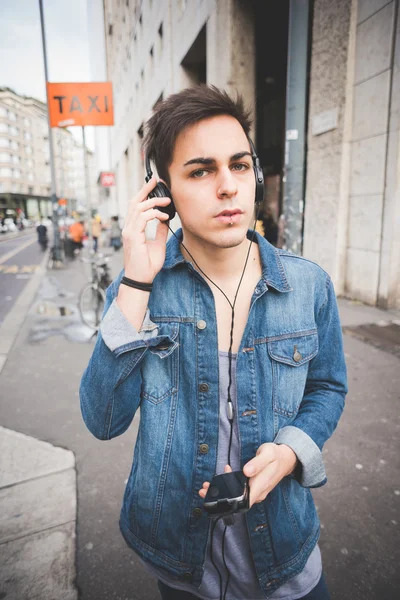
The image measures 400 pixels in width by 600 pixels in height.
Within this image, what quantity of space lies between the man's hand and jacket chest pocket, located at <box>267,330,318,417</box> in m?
0.17

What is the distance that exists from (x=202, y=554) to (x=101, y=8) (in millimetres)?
54119

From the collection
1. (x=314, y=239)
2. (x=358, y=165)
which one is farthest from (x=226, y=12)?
(x=314, y=239)

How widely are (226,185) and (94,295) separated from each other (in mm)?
6222

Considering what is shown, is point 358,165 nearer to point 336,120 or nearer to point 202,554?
point 336,120

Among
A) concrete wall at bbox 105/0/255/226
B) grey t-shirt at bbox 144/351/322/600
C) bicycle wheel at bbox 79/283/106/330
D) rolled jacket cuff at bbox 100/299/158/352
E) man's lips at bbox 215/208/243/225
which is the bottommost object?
bicycle wheel at bbox 79/283/106/330

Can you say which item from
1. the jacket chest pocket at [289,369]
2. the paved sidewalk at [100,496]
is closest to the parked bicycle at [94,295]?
the paved sidewalk at [100,496]

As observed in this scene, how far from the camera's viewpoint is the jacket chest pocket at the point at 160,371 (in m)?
1.26

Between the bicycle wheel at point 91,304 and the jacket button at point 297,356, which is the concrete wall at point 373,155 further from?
the jacket button at point 297,356

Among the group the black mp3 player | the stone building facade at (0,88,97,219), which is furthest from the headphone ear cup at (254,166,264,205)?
the stone building facade at (0,88,97,219)

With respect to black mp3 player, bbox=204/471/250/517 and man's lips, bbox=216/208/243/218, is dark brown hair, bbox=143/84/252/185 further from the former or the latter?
black mp3 player, bbox=204/471/250/517

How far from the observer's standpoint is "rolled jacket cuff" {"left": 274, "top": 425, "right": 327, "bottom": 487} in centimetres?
119

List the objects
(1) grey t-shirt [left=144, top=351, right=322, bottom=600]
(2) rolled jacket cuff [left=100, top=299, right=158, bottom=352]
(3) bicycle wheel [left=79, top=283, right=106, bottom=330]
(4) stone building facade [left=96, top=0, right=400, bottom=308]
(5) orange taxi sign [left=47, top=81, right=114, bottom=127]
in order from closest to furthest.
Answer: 1. (2) rolled jacket cuff [left=100, top=299, right=158, bottom=352]
2. (1) grey t-shirt [left=144, top=351, right=322, bottom=600]
3. (4) stone building facade [left=96, top=0, right=400, bottom=308]
4. (3) bicycle wheel [left=79, top=283, right=106, bottom=330]
5. (5) orange taxi sign [left=47, top=81, right=114, bottom=127]

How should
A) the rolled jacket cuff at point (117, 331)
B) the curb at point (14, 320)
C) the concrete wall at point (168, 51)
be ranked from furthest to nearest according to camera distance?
1. the concrete wall at point (168, 51)
2. the curb at point (14, 320)
3. the rolled jacket cuff at point (117, 331)

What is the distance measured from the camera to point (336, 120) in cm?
728
